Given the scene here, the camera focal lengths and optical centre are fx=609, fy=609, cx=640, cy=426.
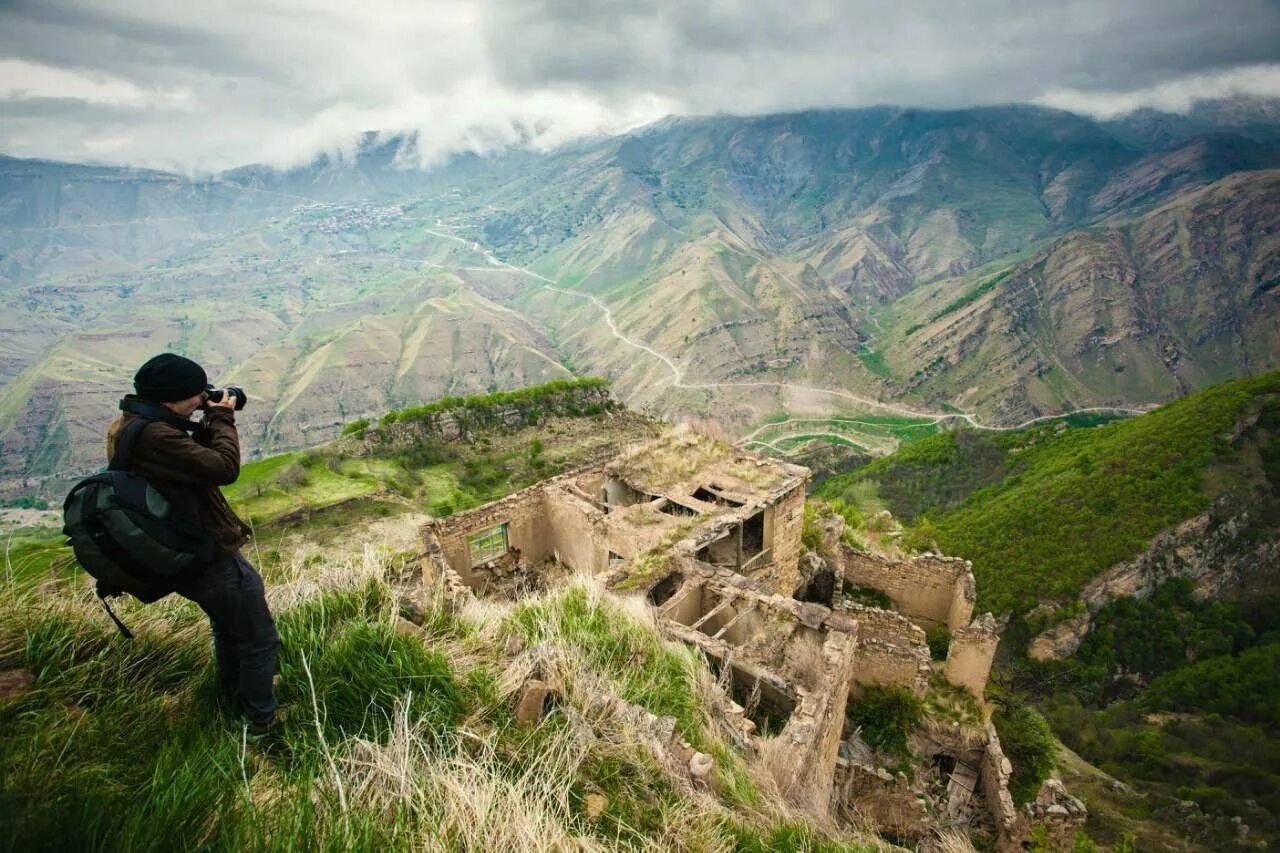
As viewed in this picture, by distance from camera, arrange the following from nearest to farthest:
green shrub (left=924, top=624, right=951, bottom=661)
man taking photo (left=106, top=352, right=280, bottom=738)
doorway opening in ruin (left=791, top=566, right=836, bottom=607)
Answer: man taking photo (left=106, top=352, right=280, bottom=738)
green shrub (left=924, top=624, right=951, bottom=661)
doorway opening in ruin (left=791, top=566, right=836, bottom=607)

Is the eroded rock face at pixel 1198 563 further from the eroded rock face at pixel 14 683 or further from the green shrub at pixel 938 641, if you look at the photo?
the eroded rock face at pixel 14 683

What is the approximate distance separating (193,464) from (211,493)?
35 cm

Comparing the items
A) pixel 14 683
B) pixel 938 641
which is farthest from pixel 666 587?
pixel 938 641

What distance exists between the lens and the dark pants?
421 cm

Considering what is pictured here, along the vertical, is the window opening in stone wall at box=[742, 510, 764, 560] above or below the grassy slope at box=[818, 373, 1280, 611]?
above

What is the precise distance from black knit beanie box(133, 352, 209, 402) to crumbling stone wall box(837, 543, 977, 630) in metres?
16.4

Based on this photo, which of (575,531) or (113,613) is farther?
(575,531)

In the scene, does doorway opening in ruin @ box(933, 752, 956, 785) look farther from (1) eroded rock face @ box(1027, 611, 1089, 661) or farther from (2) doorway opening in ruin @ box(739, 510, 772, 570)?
(1) eroded rock face @ box(1027, 611, 1089, 661)

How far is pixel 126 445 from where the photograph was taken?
3928 mm

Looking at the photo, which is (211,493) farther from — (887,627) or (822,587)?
(822,587)

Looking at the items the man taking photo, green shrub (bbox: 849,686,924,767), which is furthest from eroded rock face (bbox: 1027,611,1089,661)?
the man taking photo

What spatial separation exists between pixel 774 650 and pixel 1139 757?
31493 millimetres

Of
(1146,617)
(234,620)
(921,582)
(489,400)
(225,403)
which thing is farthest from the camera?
(489,400)

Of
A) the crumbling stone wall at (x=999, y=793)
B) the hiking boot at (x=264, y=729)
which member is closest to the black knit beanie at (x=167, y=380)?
the hiking boot at (x=264, y=729)
